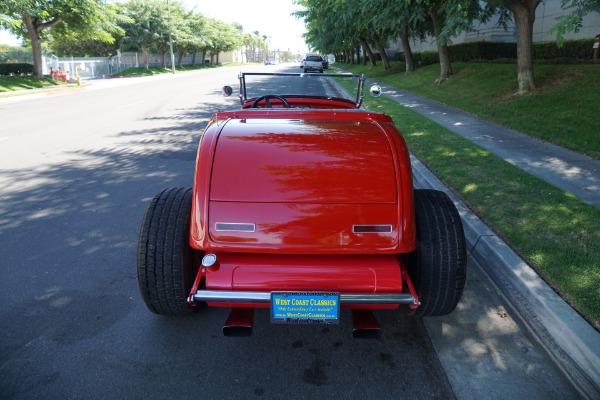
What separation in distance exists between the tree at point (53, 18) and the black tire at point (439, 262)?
2521 centimetres

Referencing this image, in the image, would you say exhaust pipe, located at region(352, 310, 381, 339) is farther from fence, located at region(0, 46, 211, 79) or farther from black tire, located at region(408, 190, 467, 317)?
fence, located at region(0, 46, 211, 79)

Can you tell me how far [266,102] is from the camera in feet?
13.4

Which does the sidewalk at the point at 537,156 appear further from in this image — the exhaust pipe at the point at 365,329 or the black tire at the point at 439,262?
the exhaust pipe at the point at 365,329

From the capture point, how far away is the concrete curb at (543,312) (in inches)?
93.8

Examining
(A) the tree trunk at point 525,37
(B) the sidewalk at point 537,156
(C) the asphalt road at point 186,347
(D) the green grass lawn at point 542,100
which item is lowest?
(C) the asphalt road at point 186,347

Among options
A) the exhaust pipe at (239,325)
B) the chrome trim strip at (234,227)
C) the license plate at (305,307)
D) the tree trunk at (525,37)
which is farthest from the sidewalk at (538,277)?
the tree trunk at (525,37)

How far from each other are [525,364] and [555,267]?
1.06 metres

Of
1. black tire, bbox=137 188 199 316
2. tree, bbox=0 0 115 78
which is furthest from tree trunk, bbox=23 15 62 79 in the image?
black tire, bbox=137 188 199 316

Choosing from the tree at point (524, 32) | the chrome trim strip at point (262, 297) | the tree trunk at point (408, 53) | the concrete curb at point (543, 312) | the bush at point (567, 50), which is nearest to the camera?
the chrome trim strip at point (262, 297)

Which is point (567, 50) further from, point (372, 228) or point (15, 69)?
point (15, 69)

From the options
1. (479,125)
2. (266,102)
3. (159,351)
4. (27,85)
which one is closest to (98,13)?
(27,85)

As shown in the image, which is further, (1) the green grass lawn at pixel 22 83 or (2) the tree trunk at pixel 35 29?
(2) the tree trunk at pixel 35 29

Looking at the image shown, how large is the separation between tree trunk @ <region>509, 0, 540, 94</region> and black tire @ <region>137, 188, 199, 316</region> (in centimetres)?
1158

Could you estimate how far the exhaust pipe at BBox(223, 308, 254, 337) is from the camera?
2.41 metres
